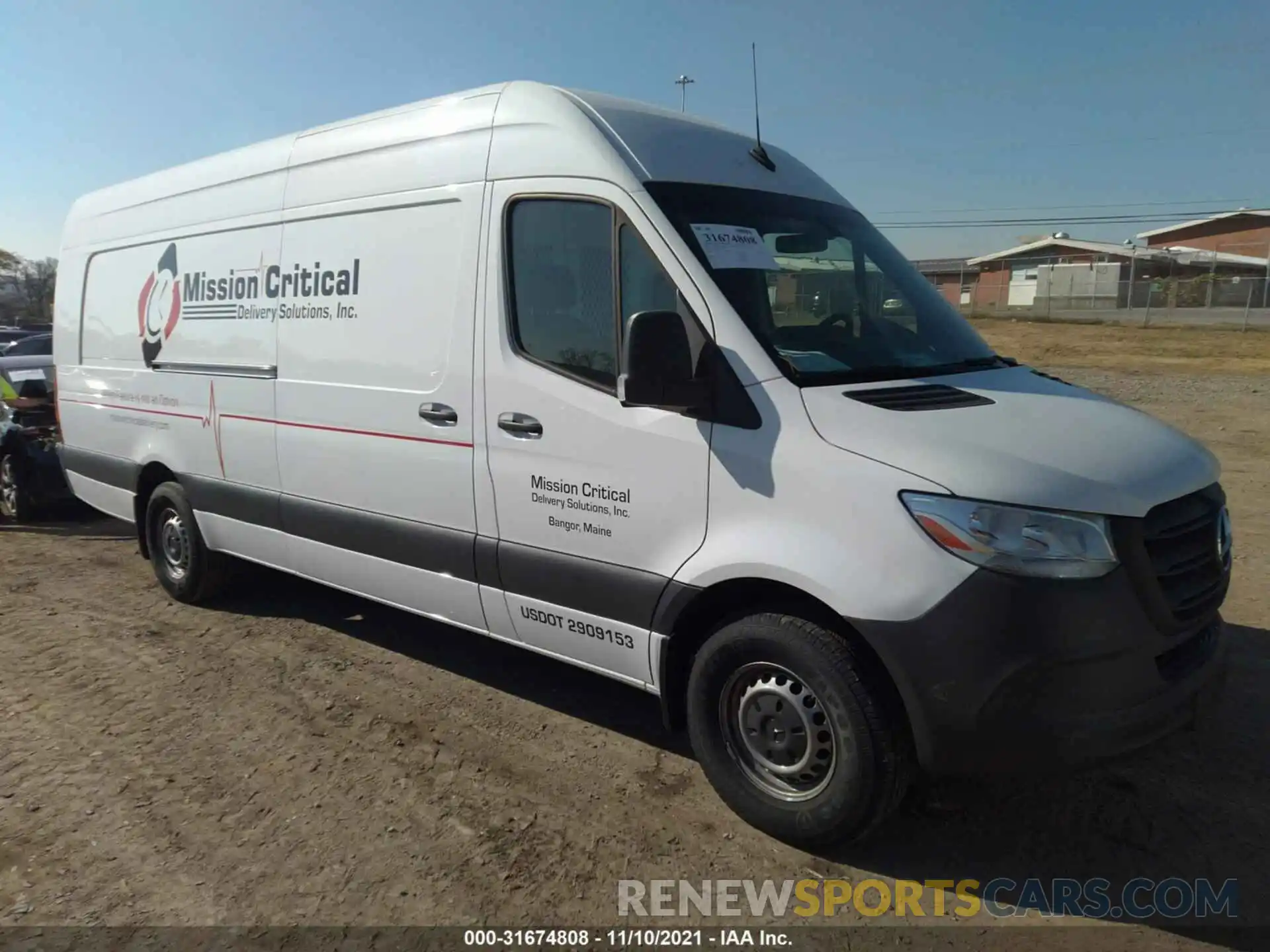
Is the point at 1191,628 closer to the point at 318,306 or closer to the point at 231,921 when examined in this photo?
the point at 231,921

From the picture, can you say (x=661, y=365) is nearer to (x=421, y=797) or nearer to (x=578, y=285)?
(x=578, y=285)

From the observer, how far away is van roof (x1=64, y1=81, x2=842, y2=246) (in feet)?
12.0

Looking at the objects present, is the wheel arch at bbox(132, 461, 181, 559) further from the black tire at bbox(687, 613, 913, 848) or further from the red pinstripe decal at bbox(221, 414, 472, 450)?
the black tire at bbox(687, 613, 913, 848)

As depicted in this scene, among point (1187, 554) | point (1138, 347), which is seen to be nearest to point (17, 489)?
point (1187, 554)

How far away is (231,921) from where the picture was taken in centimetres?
296

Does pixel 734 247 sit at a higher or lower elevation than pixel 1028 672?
higher

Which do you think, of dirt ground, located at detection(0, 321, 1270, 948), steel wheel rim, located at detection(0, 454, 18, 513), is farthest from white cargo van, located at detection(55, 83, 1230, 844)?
steel wheel rim, located at detection(0, 454, 18, 513)

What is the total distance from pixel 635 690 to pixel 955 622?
7.48 ft

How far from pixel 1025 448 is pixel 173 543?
5.41 m

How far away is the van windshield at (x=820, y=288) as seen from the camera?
11.2 ft

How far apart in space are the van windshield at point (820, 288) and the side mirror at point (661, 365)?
0.30 meters

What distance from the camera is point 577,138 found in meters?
3.70

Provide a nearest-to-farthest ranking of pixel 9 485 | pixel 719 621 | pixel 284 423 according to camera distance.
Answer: pixel 719 621 → pixel 284 423 → pixel 9 485

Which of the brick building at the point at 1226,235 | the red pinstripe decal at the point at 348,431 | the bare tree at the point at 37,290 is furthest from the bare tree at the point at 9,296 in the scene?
the brick building at the point at 1226,235
